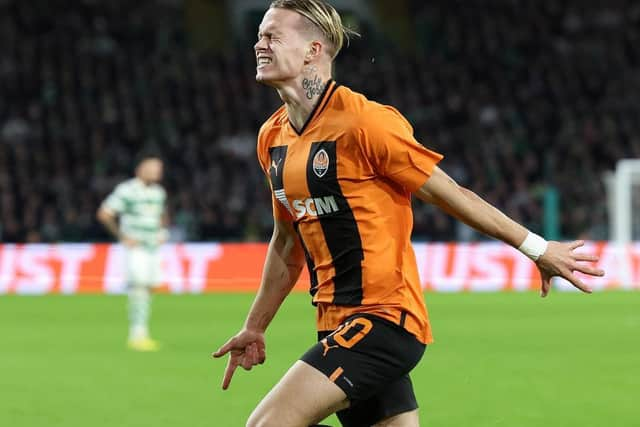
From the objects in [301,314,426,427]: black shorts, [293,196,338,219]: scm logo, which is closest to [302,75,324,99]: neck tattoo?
[293,196,338,219]: scm logo

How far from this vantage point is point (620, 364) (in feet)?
35.3

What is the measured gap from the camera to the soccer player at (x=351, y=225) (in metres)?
4.05

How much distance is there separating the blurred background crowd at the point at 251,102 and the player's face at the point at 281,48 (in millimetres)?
18893

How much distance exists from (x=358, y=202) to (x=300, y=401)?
73 cm

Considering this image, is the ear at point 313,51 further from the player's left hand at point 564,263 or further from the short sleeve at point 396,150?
the player's left hand at point 564,263

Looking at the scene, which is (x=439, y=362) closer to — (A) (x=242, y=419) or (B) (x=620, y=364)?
(B) (x=620, y=364)

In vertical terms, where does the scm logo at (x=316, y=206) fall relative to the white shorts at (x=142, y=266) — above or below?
above

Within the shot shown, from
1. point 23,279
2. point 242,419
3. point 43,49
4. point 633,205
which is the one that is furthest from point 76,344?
point 43,49

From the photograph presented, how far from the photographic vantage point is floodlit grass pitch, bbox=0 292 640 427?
7918 millimetres

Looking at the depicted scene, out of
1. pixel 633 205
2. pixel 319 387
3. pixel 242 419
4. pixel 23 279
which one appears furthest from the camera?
pixel 633 205

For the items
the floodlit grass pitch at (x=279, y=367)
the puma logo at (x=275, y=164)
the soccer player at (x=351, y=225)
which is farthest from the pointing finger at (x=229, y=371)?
the floodlit grass pitch at (x=279, y=367)

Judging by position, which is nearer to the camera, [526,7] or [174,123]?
[174,123]

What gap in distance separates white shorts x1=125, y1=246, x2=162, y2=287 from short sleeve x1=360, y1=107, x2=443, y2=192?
8.85m

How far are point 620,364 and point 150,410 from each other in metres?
4.73
